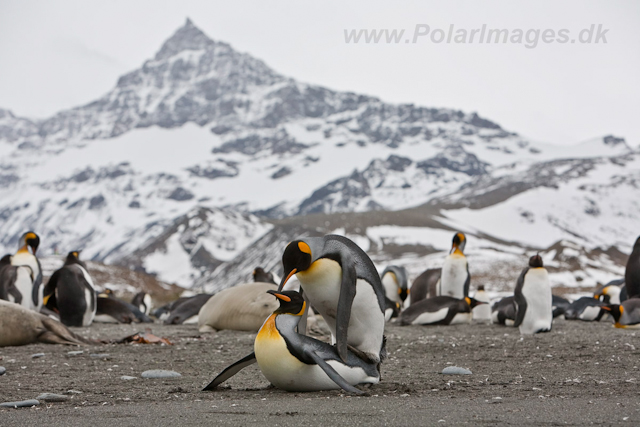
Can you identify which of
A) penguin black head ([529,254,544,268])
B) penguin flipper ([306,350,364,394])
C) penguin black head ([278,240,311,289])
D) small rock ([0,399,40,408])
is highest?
penguin black head ([529,254,544,268])

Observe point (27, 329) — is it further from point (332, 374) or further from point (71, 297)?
point (332, 374)

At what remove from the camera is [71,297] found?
1314 centimetres

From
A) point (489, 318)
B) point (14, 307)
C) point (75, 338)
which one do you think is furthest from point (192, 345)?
point (489, 318)

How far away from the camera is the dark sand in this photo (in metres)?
4.11

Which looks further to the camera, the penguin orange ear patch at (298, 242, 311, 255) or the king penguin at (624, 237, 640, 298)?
the king penguin at (624, 237, 640, 298)

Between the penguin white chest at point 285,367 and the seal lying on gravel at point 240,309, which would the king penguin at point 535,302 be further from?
the penguin white chest at point 285,367

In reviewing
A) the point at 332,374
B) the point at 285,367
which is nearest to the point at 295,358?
the point at 285,367

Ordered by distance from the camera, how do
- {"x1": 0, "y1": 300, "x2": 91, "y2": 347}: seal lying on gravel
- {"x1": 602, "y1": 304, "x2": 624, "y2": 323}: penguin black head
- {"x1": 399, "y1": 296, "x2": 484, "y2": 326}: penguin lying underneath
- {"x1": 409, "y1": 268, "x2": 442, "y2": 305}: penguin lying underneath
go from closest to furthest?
{"x1": 0, "y1": 300, "x2": 91, "y2": 347}: seal lying on gravel, {"x1": 602, "y1": 304, "x2": 624, "y2": 323}: penguin black head, {"x1": 399, "y1": 296, "x2": 484, "y2": 326}: penguin lying underneath, {"x1": 409, "y1": 268, "x2": 442, "y2": 305}: penguin lying underneath

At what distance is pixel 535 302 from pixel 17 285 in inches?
346

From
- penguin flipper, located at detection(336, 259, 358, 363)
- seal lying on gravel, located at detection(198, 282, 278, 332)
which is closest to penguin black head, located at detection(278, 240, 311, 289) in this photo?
penguin flipper, located at detection(336, 259, 358, 363)

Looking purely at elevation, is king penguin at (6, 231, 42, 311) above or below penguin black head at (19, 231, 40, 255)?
below

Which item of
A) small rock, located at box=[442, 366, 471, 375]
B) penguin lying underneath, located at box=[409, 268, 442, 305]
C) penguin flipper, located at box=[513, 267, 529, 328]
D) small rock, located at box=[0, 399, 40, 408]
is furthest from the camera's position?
penguin lying underneath, located at box=[409, 268, 442, 305]

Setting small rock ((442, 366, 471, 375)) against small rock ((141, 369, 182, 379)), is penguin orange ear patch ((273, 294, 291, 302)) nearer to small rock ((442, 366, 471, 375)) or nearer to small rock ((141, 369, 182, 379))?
small rock ((141, 369, 182, 379))

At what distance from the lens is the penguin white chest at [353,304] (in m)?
5.33
